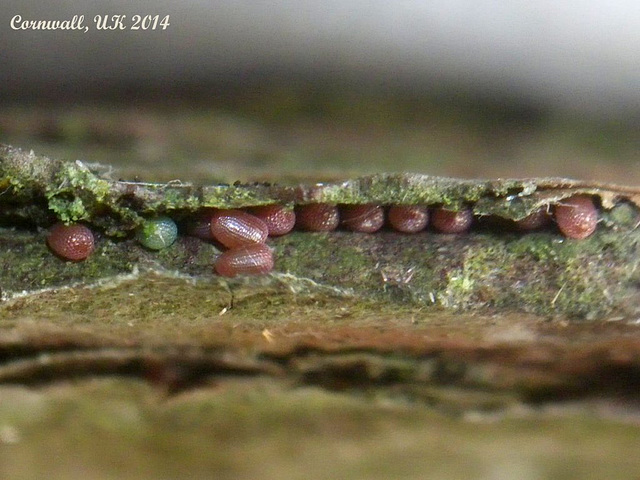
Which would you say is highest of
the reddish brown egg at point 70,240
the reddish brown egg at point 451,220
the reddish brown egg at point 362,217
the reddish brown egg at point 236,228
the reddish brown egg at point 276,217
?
the reddish brown egg at point 451,220

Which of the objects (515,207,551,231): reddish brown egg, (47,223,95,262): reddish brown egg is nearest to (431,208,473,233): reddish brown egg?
(515,207,551,231): reddish brown egg

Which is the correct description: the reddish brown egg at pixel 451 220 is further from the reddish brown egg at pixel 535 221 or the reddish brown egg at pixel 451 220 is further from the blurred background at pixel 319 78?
the blurred background at pixel 319 78

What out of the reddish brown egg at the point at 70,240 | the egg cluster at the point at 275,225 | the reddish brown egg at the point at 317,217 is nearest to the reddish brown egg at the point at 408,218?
the egg cluster at the point at 275,225

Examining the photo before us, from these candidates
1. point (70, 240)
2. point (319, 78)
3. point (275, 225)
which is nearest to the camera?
point (319, 78)

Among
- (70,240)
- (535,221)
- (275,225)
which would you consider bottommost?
(70,240)

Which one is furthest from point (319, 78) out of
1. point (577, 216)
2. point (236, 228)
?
point (577, 216)

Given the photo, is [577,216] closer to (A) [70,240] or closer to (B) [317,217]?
(B) [317,217]

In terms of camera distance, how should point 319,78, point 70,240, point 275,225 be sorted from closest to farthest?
point 319,78 → point 70,240 → point 275,225
